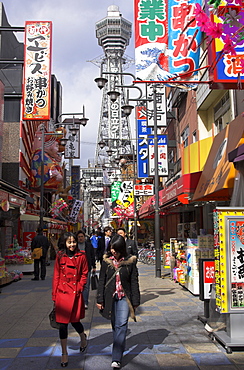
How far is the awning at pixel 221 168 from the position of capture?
7580 mm

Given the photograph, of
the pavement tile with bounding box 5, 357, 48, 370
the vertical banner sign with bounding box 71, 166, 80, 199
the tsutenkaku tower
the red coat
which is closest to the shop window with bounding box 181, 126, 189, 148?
the red coat

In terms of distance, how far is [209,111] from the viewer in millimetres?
14375

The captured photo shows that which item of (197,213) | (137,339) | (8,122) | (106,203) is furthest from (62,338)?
(106,203)

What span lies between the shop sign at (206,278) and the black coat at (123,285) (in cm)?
217

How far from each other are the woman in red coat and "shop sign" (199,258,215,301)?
8.21ft

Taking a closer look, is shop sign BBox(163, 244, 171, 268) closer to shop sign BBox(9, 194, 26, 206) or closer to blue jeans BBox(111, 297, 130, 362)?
shop sign BBox(9, 194, 26, 206)

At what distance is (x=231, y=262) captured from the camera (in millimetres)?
5523

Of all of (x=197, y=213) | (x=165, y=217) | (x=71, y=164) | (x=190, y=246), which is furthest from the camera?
(x=71, y=164)

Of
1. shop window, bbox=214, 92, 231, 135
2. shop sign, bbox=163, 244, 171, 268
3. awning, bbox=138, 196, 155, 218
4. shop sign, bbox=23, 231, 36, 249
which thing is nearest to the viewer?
shop window, bbox=214, 92, 231, 135

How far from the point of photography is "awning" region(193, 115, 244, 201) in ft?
24.9

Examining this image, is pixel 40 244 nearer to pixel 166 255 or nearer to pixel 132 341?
pixel 166 255

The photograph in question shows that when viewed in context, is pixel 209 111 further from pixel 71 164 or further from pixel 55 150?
pixel 71 164

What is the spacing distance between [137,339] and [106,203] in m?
50.6

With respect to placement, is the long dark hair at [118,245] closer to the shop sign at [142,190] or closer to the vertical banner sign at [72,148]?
the shop sign at [142,190]
